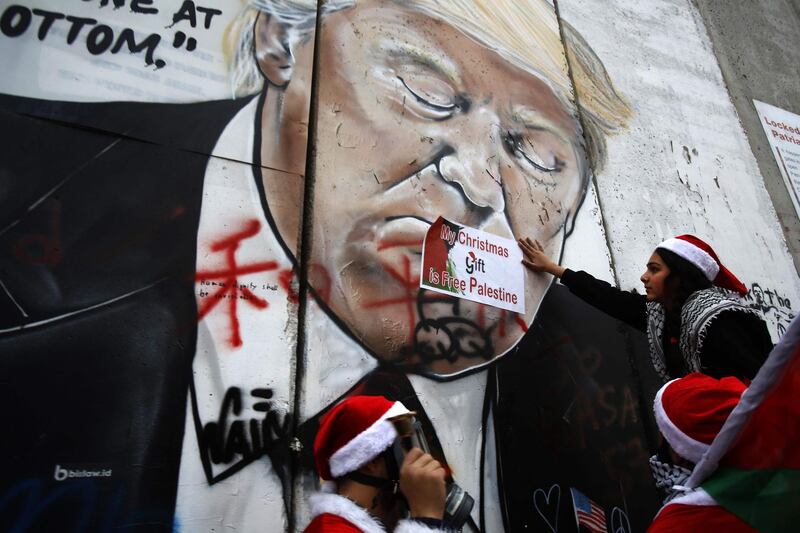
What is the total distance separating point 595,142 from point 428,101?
148cm

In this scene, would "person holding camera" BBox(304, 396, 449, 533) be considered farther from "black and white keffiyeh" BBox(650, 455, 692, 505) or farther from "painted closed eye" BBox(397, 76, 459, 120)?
"painted closed eye" BBox(397, 76, 459, 120)

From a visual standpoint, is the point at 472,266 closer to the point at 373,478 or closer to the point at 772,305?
the point at 373,478

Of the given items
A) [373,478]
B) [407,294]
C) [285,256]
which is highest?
[373,478]

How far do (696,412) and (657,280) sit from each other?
1.01m

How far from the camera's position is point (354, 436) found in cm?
180

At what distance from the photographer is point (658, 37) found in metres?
5.26

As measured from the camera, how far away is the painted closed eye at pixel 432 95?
3479 mm

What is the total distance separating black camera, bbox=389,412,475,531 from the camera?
1.78m

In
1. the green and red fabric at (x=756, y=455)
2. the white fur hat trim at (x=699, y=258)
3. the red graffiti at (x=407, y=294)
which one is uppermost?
the green and red fabric at (x=756, y=455)

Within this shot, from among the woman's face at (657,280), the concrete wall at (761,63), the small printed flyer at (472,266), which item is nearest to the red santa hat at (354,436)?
the small printed flyer at (472,266)

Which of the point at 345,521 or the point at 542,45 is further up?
the point at 542,45

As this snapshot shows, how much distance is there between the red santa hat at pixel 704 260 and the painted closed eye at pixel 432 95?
5.11ft

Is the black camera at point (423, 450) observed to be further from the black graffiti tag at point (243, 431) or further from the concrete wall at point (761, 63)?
the concrete wall at point (761, 63)

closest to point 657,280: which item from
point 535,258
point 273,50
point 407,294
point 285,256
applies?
point 535,258
